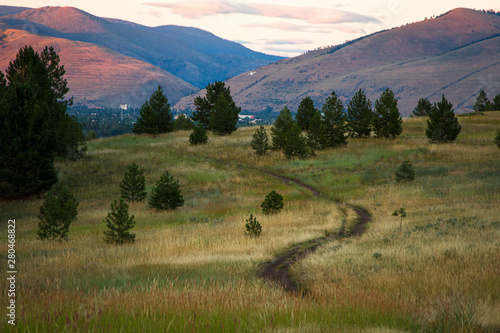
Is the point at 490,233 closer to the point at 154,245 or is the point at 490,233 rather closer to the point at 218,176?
the point at 154,245

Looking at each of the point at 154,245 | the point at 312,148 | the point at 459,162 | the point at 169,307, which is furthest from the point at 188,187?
→ the point at 169,307

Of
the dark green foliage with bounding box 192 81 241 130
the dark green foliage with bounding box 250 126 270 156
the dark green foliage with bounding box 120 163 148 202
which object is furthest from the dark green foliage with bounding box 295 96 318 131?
the dark green foliage with bounding box 120 163 148 202

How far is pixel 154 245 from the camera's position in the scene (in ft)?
50.6

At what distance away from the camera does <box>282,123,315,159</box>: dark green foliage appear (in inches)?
1791

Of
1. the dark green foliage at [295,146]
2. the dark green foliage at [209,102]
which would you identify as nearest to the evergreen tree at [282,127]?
the dark green foliage at [295,146]

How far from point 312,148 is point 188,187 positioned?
17.7 m

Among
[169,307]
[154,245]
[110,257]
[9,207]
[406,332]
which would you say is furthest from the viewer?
[9,207]

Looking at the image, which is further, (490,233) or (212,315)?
(490,233)

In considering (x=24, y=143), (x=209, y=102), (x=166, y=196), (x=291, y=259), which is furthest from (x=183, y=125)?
(x=291, y=259)

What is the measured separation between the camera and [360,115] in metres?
54.9

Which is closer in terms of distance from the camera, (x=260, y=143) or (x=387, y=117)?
(x=260, y=143)

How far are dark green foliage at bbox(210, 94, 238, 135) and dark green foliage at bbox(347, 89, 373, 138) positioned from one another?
867 inches

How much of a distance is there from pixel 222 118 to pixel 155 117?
39.1 ft

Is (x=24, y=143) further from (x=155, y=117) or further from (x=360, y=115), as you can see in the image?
(x=360, y=115)
